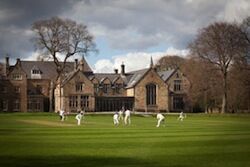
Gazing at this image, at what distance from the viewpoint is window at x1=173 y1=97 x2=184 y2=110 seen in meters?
88.9

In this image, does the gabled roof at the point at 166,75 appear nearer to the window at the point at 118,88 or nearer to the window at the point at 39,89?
the window at the point at 118,88

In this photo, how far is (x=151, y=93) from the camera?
87.4 m

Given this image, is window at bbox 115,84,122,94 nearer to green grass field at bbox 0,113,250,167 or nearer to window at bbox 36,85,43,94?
window at bbox 36,85,43,94

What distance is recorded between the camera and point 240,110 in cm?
7744

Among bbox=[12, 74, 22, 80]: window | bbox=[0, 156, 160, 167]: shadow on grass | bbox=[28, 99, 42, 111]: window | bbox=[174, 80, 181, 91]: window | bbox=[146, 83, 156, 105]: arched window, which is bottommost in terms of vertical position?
bbox=[0, 156, 160, 167]: shadow on grass

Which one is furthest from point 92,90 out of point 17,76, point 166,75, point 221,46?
point 221,46

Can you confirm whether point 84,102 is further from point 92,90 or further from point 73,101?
point 92,90

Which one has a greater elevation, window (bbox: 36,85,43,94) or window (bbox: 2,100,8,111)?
window (bbox: 36,85,43,94)

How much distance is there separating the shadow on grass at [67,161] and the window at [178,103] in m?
72.4

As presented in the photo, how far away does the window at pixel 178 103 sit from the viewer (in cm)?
8894

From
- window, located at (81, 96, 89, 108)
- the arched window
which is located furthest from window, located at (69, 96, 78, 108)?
the arched window

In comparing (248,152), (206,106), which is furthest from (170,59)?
(248,152)


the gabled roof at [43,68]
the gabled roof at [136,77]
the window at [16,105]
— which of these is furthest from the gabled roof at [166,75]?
the window at [16,105]

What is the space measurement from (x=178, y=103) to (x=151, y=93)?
6.03 m
